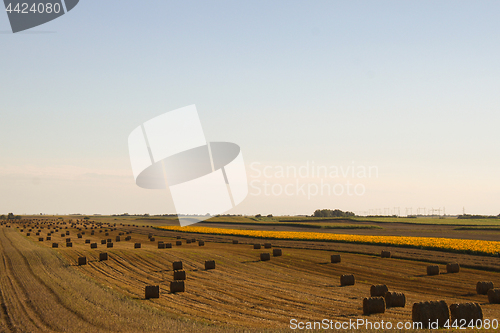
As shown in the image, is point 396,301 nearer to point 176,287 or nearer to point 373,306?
point 373,306

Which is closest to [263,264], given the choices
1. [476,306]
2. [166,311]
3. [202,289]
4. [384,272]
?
[384,272]

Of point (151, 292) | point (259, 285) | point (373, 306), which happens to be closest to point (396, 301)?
point (373, 306)

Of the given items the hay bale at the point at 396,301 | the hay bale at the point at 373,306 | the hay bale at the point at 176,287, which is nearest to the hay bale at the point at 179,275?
the hay bale at the point at 176,287

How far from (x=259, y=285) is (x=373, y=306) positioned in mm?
9769

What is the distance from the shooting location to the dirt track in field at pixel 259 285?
1900 cm

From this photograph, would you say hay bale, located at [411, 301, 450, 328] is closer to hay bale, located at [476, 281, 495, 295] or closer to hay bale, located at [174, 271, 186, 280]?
hay bale, located at [476, 281, 495, 295]

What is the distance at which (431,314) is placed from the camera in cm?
1585

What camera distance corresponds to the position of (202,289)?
1024 inches

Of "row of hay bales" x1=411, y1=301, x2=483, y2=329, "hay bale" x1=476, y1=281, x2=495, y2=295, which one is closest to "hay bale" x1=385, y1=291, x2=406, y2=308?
"row of hay bales" x1=411, y1=301, x2=483, y2=329

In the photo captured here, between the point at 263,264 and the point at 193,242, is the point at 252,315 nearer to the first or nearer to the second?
the point at 263,264

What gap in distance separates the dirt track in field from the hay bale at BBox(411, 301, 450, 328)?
1.86 metres

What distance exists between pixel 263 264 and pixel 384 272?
11.0 meters

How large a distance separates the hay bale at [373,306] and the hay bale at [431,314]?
123 inches

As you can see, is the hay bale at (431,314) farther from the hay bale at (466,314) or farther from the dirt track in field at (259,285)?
the dirt track in field at (259,285)
